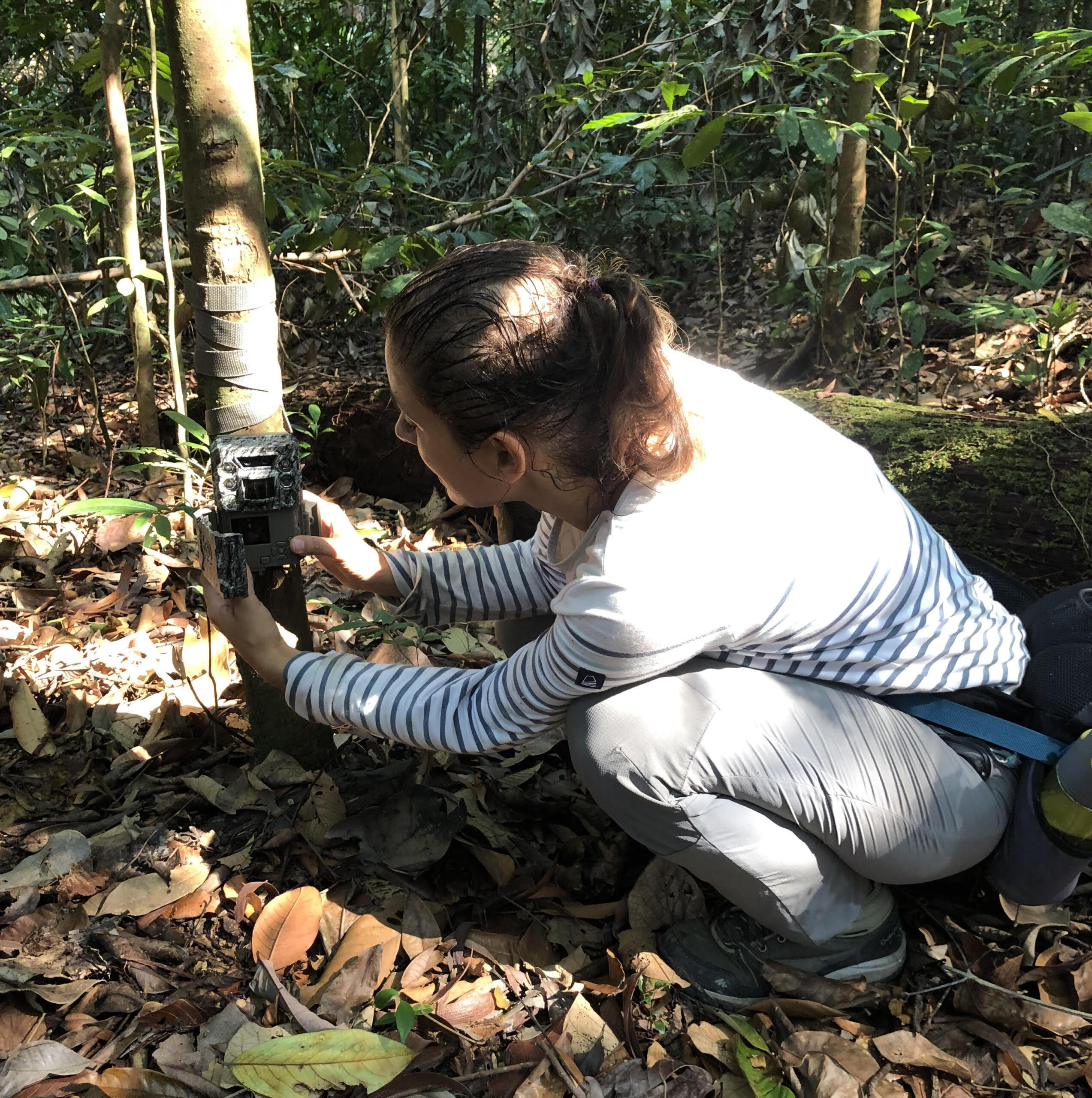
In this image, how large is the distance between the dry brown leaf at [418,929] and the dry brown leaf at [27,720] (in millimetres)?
922

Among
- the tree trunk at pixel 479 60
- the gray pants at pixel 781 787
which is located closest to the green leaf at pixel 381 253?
the gray pants at pixel 781 787

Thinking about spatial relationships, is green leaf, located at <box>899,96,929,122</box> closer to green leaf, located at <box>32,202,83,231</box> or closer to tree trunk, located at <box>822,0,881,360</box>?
tree trunk, located at <box>822,0,881,360</box>

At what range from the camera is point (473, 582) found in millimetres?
1894

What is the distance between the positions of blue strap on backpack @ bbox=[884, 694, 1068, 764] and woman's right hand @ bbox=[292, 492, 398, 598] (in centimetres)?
95

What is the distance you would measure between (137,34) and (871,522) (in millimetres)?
2744

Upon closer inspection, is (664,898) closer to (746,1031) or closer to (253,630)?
(746,1031)

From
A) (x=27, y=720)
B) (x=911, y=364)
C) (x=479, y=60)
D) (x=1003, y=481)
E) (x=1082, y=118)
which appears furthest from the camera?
(x=479, y=60)

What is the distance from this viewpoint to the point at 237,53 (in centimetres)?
152

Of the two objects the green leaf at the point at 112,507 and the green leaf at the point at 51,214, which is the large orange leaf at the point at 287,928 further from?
the green leaf at the point at 51,214

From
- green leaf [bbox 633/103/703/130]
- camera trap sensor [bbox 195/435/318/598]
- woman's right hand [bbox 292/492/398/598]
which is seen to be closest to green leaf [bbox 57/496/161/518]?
camera trap sensor [bbox 195/435/318/598]

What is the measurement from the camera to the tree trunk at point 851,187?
3.35 m

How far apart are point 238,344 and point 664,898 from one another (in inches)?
48.9

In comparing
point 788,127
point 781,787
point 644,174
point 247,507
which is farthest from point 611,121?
point 781,787

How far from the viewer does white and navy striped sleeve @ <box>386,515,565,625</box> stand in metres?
1.87
